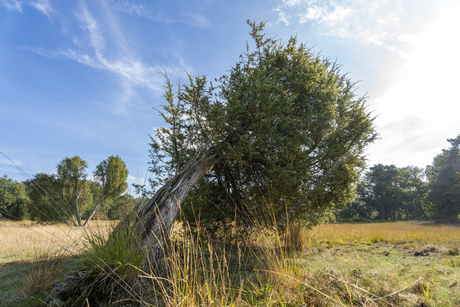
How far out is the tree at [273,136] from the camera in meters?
5.76

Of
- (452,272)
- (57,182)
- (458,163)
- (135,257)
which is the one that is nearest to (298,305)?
(135,257)

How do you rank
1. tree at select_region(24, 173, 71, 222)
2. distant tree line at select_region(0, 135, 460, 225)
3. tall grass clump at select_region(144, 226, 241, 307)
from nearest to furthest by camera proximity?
tall grass clump at select_region(144, 226, 241, 307) < tree at select_region(24, 173, 71, 222) < distant tree line at select_region(0, 135, 460, 225)

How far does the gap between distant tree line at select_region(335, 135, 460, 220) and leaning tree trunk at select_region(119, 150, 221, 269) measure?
31.9 meters

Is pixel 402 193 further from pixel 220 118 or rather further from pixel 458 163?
pixel 220 118

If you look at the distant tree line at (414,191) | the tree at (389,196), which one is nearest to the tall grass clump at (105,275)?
the distant tree line at (414,191)

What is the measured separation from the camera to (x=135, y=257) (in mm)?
2955

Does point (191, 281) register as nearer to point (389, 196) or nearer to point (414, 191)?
point (389, 196)

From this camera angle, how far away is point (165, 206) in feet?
15.5

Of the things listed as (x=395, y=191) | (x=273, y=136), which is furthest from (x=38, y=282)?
(x=395, y=191)

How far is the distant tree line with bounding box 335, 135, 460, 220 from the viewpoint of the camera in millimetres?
29953

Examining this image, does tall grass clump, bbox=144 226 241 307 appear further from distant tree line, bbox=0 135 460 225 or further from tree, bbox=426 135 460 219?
tree, bbox=426 135 460 219

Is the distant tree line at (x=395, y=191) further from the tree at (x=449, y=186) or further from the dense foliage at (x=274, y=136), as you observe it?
the dense foliage at (x=274, y=136)

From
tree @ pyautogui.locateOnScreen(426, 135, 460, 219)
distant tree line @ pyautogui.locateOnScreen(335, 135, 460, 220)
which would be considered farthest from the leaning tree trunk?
tree @ pyautogui.locateOnScreen(426, 135, 460, 219)

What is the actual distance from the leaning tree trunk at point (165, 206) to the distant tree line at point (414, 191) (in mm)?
31918
